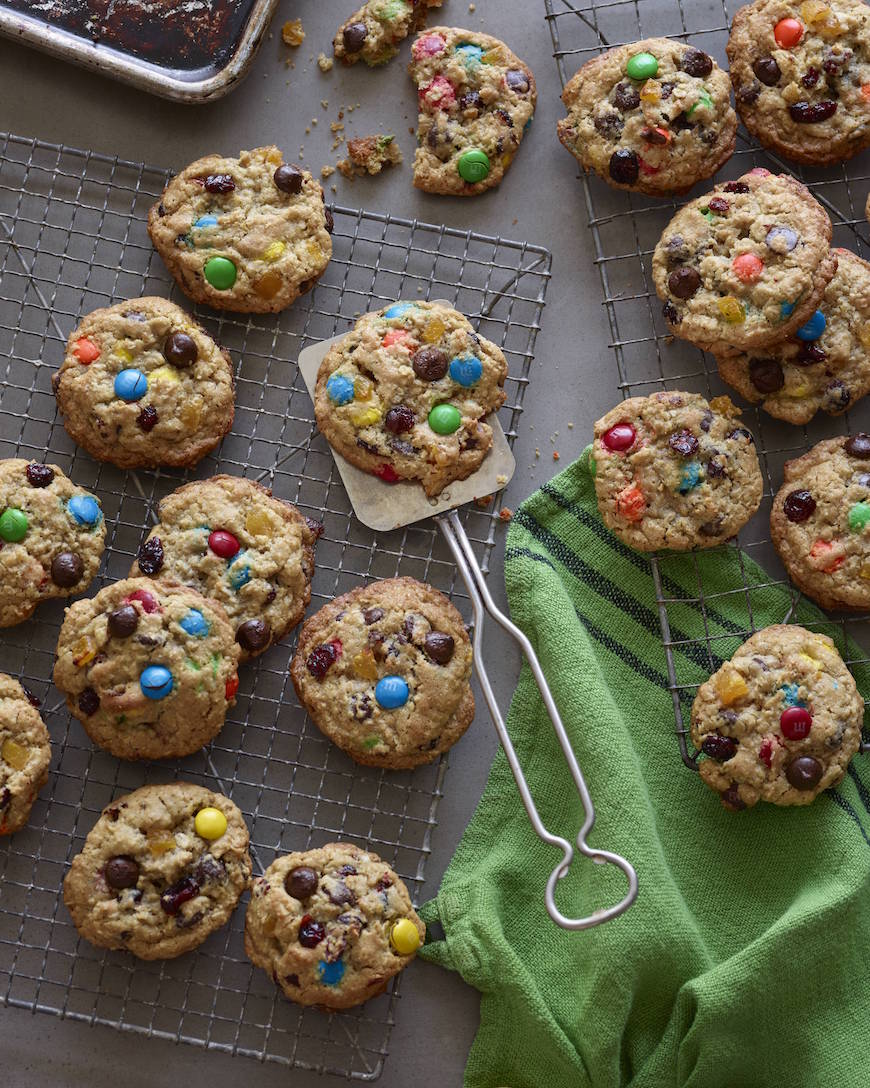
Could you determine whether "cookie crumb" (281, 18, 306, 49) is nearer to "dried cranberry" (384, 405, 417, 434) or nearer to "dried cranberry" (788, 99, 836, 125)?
"dried cranberry" (384, 405, 417, 434)

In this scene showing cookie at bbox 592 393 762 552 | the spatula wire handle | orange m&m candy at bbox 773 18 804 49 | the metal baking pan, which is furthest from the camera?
the metal baking pan

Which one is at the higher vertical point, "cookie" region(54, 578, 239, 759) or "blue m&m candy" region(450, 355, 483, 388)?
"blue m&m candy" region(450, 355, 483, 388)

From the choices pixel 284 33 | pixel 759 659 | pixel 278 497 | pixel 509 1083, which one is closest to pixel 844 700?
pixel 759 659

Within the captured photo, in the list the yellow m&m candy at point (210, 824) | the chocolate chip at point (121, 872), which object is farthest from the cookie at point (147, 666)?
the chocolate chip at point (121, 872)

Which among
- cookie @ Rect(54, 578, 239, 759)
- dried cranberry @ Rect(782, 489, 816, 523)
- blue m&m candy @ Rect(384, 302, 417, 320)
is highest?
blue m&m candy @ Rect(384, 302, 417, 320)

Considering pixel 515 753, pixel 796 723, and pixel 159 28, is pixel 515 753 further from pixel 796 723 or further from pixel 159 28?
pixel 159 28

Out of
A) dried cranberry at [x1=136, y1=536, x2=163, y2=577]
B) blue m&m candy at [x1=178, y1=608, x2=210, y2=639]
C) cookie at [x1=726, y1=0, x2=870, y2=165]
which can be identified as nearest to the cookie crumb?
cookie at [x1=726, y1=0, x2=870, y2=165]
